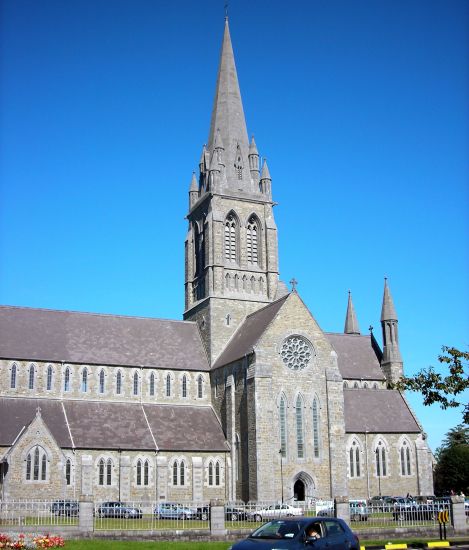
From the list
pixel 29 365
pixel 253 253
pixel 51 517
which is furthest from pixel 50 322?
pixel 51 517

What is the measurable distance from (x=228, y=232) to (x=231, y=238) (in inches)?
22.4

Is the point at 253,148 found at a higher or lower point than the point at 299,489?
higher

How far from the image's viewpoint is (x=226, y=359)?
183 ft

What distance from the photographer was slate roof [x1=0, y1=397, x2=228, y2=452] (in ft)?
162

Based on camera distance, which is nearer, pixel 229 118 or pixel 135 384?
pixel 135 384

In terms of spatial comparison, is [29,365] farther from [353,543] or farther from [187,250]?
[353,543]

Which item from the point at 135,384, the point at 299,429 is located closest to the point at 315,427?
the point at 299,429

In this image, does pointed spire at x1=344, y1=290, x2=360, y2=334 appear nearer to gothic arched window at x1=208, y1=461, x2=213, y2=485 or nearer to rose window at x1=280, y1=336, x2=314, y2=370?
rose window at x1=280, y1=336, x2=314, y2=370

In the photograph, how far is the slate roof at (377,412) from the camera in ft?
191

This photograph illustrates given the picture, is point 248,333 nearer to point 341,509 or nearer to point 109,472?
point 109,472

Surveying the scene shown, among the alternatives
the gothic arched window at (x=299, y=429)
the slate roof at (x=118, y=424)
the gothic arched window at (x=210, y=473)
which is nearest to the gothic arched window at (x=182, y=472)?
the slate roof at (x=118, y=424)

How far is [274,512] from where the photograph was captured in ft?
127

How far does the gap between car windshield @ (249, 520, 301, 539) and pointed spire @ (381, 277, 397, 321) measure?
51.7 m

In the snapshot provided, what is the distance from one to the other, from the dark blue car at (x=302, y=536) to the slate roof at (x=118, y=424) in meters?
32.7
